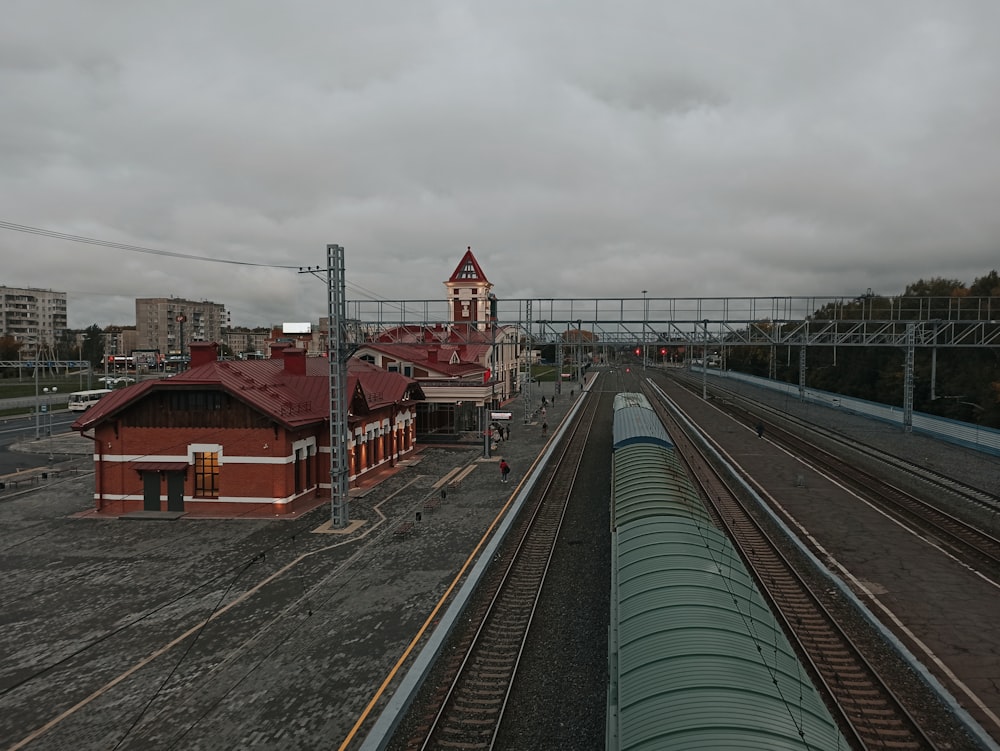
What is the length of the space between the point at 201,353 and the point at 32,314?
15559 centimetres

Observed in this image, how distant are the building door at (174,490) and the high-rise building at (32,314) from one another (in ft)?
455

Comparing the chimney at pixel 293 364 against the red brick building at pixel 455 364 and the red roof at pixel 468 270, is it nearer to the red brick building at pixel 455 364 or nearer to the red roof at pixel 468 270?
the red brick building at pixel 455 364

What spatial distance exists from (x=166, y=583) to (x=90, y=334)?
130255 mm

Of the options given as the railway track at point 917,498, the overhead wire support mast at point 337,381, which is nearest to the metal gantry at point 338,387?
the overhead wire support mast at point 337,381

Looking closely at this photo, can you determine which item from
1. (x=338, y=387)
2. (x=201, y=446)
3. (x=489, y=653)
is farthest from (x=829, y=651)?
(x=201, y=446)

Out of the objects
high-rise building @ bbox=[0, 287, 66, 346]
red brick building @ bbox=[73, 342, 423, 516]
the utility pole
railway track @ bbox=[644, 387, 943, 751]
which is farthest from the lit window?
high-rise building @ bbox=[0, 287, 66, 346]

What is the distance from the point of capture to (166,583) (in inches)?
719

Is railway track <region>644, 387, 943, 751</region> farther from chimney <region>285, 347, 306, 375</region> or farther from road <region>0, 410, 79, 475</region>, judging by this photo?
road <region>0, 410, 79, 475</region>

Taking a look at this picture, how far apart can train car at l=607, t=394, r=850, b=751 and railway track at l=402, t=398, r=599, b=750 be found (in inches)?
139

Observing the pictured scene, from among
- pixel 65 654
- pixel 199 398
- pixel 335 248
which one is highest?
pixel 335 248

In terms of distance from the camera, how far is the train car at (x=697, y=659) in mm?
6762

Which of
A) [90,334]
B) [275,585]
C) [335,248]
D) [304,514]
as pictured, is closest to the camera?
[275,585]

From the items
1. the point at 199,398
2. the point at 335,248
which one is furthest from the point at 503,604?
the point at 199,398

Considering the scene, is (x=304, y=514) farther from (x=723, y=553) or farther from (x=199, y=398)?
(x=723, y=553)
